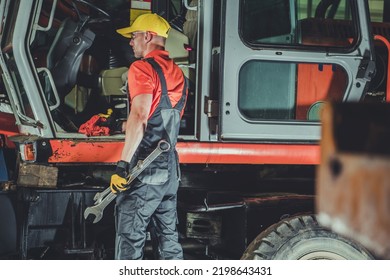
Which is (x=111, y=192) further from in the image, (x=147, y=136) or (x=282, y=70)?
(x=282, y=70)

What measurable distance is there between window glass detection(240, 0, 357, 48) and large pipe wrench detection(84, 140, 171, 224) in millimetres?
737

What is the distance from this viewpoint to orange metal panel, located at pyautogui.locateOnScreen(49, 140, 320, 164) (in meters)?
3.31

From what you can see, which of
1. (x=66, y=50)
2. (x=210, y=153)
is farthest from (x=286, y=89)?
(x=66, y=50)

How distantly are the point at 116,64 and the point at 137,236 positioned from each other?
1.19m

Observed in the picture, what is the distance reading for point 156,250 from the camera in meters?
3.54

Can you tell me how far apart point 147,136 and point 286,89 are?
839 mm

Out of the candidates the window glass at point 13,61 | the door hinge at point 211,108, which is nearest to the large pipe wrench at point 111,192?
the door hinge at point 211,108

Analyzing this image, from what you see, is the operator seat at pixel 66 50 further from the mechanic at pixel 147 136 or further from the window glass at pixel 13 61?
the mechanic at pixel 147 136

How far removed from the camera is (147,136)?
11.0 ft

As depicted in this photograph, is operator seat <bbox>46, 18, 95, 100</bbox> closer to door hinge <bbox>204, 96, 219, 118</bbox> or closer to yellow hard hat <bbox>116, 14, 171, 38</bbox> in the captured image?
yellow hard hat <bbox>116, 14, 171, 38</bbox>

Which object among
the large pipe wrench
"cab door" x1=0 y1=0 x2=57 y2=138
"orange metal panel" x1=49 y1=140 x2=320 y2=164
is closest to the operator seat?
"cab door" x1=0 y1=0 x2=57 y2=138

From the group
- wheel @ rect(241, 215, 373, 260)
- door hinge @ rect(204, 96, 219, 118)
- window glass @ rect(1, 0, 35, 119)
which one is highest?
window glass @ rect(1, 0, 35, 119)

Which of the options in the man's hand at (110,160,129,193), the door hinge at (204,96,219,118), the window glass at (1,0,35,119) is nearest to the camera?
the man's hand at (110,160,129,193)
